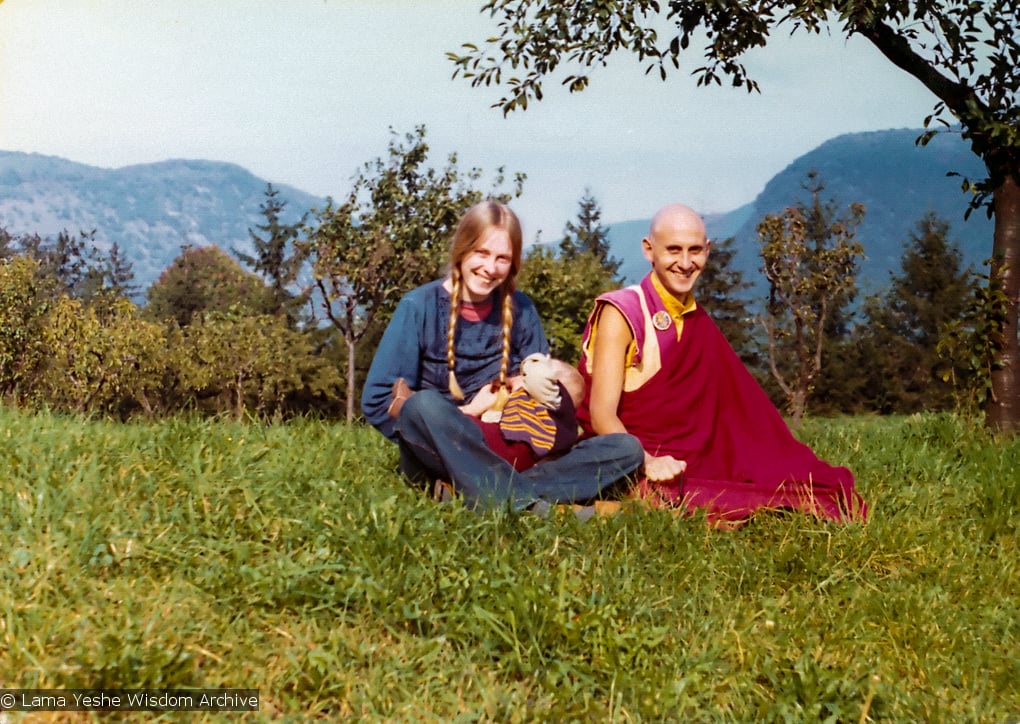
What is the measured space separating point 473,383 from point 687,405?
46.7 inches

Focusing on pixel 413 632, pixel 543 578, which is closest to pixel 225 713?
pixel 413 632

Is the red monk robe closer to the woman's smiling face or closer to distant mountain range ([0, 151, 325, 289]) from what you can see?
the woman's smiling face

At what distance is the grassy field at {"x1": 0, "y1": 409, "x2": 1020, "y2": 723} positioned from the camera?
10.5 feet

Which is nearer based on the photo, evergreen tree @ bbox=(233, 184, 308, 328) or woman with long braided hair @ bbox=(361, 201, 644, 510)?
woman with long braided hair @ bbox=(361, 201, 644, 510)

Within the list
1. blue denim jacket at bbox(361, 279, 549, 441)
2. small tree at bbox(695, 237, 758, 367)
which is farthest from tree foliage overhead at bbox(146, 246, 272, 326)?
blue denim jacket at bbox(361, 279, 549, 441)

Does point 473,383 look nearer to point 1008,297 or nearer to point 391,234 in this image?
point 1008,297

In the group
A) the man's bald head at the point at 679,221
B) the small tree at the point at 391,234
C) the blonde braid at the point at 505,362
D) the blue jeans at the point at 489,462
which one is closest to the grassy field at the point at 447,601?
the blue jeans at the point at 489,462

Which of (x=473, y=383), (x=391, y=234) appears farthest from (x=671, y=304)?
(x=391, y=234)

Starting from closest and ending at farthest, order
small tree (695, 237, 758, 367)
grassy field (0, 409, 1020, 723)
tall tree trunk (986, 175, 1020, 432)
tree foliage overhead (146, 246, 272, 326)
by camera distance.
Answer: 1. grassy field (0, 409, 1020, 723)
2. tall tree trunk (986, 175, 1020, 432)
3. tree foliage overhead (146, 246, 272, 326)
4. small tree (695, 237, 758, 367)

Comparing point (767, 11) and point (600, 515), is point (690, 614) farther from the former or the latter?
point (767, 11)

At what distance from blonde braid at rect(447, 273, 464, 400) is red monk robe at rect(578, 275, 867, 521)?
78 cm

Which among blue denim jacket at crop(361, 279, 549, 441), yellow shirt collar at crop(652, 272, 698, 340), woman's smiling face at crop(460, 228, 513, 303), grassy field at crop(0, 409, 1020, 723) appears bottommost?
grassy field at crop(0, 409, 1020, 723)

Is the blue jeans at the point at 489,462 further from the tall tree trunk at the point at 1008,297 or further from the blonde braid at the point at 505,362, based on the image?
the tall tree trunk at the point at 1008,297

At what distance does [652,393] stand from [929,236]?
43989 millimetres
